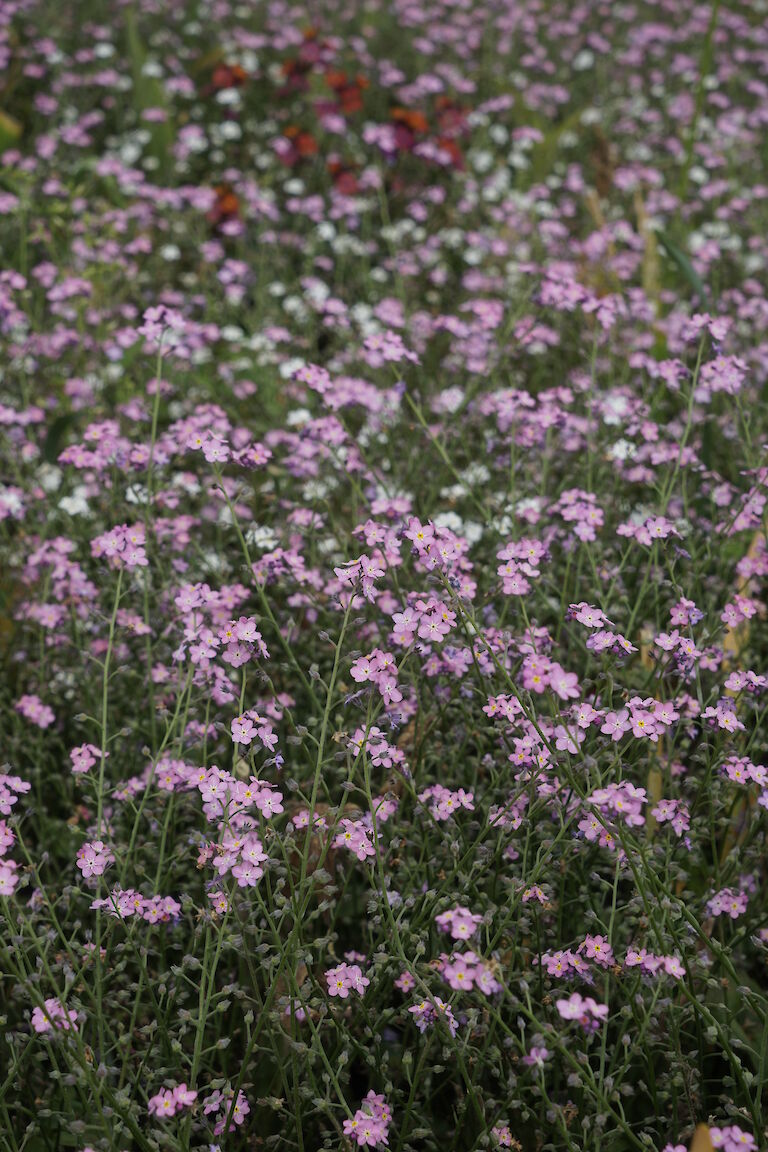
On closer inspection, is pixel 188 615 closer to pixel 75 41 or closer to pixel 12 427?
pixel 12 427

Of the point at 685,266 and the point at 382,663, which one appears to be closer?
the point at 382,663

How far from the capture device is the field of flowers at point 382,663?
7.16 ft

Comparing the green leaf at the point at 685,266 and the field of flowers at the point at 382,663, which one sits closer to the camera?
the field of flowers at the point at 382,663

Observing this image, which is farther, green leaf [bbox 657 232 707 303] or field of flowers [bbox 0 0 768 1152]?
green leaf [bbox 657 232 707 303]

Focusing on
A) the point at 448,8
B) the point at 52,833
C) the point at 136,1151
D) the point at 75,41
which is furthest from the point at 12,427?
the point at 448,8

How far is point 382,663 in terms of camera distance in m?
2.23

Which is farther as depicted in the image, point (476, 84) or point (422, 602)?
point (476, 84)

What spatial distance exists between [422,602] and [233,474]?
2.06 metres

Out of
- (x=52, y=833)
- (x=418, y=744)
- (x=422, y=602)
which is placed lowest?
(x=52, y=833)

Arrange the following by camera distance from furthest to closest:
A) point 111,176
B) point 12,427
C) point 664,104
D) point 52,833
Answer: point 664,104 < point 111,176 < point 12,427 < point 52,833

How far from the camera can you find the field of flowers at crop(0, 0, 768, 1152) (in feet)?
7.16

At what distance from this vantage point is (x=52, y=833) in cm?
306

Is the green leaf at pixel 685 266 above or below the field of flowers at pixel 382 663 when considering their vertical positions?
above

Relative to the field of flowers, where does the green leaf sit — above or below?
above
